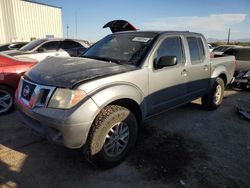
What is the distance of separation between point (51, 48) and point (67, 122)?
6.22 metres

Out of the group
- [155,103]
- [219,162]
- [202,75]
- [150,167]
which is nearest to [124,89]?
[155,103]

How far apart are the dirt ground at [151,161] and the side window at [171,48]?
4.59 ft

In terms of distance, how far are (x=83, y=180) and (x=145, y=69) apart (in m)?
1.72

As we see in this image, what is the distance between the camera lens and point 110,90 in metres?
2.67

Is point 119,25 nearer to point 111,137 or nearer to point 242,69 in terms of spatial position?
point 111,137

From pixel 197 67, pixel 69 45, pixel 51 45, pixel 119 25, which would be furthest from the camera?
pixel 69 45

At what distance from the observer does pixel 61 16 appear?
927 inches

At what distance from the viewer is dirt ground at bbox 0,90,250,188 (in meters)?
2.67

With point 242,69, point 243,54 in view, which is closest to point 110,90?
point 242,69

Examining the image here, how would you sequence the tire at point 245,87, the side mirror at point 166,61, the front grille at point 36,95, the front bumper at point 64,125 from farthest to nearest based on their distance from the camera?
the tire at point 245,87
the side mirror at point 166,61
the front grille at point 36,95
the front bumper at point 64,125

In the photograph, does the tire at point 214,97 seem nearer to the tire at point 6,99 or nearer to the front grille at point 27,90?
the front grille at point 27,90

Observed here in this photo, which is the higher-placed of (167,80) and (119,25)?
(119,25)

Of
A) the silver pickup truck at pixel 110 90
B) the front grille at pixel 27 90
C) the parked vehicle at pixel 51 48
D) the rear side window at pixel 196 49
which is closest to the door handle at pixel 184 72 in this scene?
the silver pickup truck at pixel 110 90

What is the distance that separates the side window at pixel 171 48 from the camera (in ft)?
11.6
